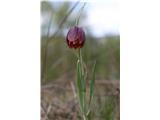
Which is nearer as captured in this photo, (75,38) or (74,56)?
(75,38)

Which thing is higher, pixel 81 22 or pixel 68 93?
pixel 81 22

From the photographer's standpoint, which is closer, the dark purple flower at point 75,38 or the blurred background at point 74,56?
the dark purple flower at point 75,38

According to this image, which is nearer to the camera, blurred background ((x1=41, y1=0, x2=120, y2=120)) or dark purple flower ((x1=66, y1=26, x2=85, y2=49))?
dark purple flower ((x1=66, y1=26, x2=85, y2=49))
